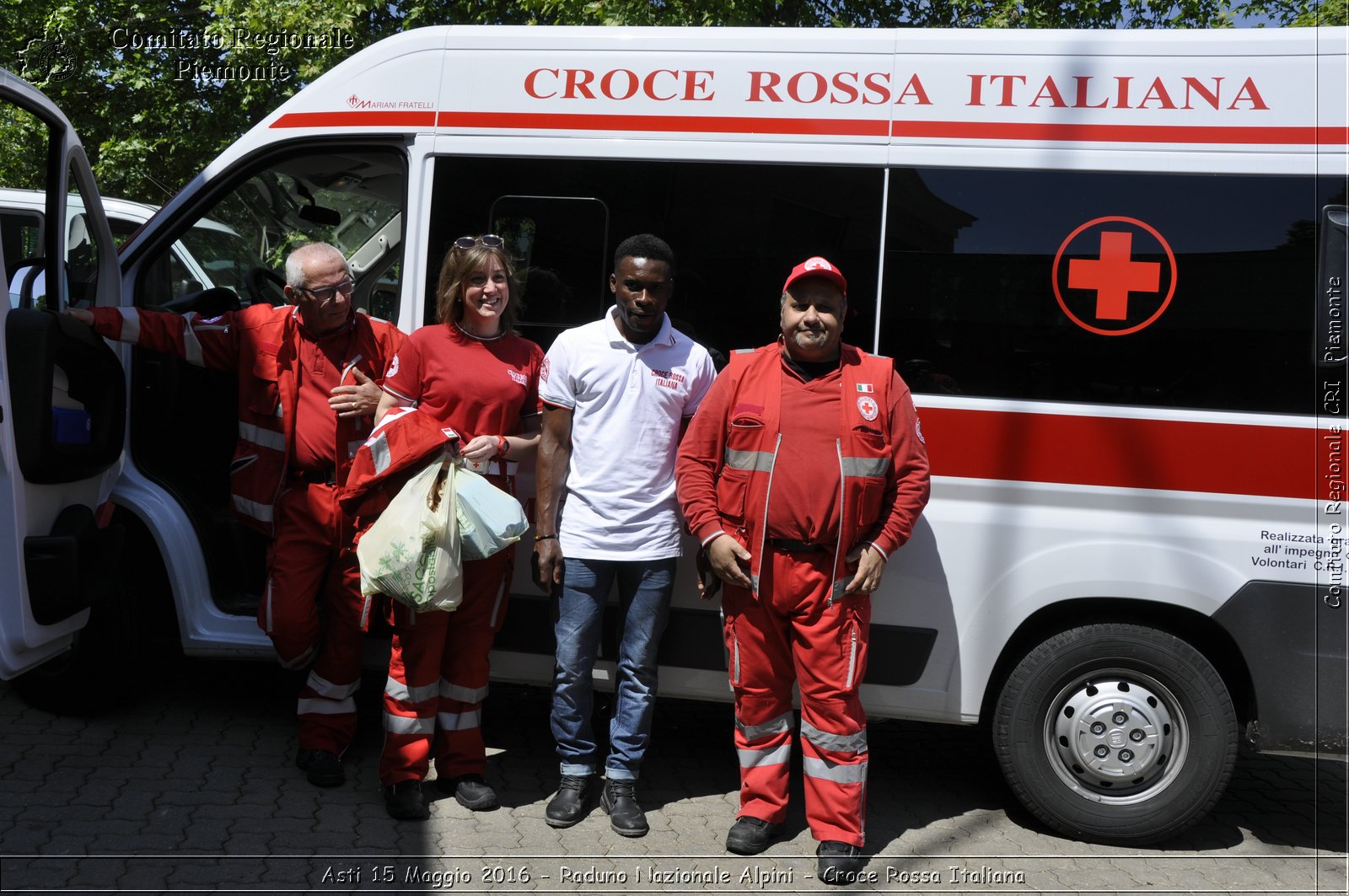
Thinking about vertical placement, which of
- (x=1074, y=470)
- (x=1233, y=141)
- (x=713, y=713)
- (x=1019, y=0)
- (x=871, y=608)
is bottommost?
(x=713, y=713)

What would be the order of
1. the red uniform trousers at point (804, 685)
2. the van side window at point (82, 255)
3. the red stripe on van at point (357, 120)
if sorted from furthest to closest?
the van side window at point (82, 255)
the red stripe on van at point (357, 120)
the red uniform trousers at point (804, 685)

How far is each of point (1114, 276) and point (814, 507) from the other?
49.7 inches

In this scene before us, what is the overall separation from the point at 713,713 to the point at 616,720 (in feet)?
4.65

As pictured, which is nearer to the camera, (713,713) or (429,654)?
(429,654)

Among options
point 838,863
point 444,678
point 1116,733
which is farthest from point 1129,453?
point 444,678

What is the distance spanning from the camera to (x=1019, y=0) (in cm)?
827

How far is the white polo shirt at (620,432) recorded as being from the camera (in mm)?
3846

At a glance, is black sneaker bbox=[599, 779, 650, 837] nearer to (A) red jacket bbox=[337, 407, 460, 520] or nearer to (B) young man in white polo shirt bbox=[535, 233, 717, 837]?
(B) young man in white polo shirt bbox=[535, 233, 717, 837]

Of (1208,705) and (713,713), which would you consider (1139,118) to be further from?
(713,713)

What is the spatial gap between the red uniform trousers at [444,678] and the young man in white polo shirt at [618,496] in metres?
0.22

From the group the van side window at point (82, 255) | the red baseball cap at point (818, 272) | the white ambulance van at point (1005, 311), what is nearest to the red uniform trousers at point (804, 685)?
the white ambulance van at point (1005, 311)

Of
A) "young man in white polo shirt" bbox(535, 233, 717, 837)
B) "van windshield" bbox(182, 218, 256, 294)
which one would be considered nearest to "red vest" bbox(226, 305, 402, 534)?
"young man in white polo shirt" bbox(535, 233, 717, 837)

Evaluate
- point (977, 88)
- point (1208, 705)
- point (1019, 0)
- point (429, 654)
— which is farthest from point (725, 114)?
point (1019, 0)

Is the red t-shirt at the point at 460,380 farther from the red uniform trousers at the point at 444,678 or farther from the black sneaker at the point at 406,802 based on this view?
the black sneaker at the point at 406,802
